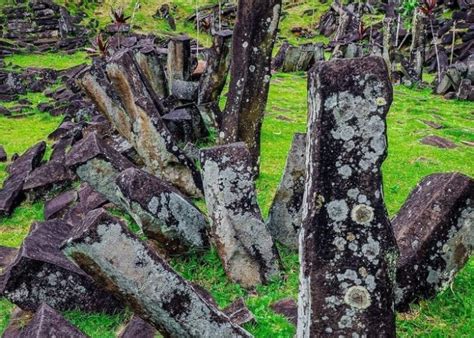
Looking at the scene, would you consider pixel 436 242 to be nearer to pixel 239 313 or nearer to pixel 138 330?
pixel 239 313

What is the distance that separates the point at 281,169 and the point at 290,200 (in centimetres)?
→ 338

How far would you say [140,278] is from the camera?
383 cm

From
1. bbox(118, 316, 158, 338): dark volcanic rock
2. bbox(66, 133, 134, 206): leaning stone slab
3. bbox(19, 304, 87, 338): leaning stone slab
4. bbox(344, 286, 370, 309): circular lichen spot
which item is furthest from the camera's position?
bbox(66, 133, 134, 206): leaning stone slab

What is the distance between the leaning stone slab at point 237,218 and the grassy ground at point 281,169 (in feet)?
0.60

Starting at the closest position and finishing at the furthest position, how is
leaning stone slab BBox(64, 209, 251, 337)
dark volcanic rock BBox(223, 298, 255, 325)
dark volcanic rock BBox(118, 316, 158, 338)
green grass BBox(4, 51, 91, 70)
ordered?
leaning stone slab BBox(64, 209, 251, 337) → dark volcanic rock BBox(118, 316, 158, 338) → dark volcanic rock BBox(223, 298, 255, 325) → green grass BBox(4, 51, 91, 70)

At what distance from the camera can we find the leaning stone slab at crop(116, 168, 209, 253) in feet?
18.7

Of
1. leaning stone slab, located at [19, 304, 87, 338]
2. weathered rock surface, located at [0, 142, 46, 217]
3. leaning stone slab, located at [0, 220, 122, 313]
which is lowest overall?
weathered rock surface, located at [0, 142, 46, 217]

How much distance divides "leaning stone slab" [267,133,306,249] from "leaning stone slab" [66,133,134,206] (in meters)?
2.06

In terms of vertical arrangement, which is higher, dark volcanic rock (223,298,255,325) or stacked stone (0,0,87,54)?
dark volcanic rock (223,298,255,325)

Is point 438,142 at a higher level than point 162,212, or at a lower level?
lower

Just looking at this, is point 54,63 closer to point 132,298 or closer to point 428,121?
point 428,121

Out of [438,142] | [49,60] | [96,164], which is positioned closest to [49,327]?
[96,164]

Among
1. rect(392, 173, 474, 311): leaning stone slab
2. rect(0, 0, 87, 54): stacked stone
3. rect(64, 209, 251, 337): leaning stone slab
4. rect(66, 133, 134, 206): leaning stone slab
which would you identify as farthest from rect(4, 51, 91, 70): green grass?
rect(64, 209, 251, 337): leaning stone slab

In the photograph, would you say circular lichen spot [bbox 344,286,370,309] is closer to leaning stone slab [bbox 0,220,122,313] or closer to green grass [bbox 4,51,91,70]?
leaning stone slab [bbox 0,220,122,313]
